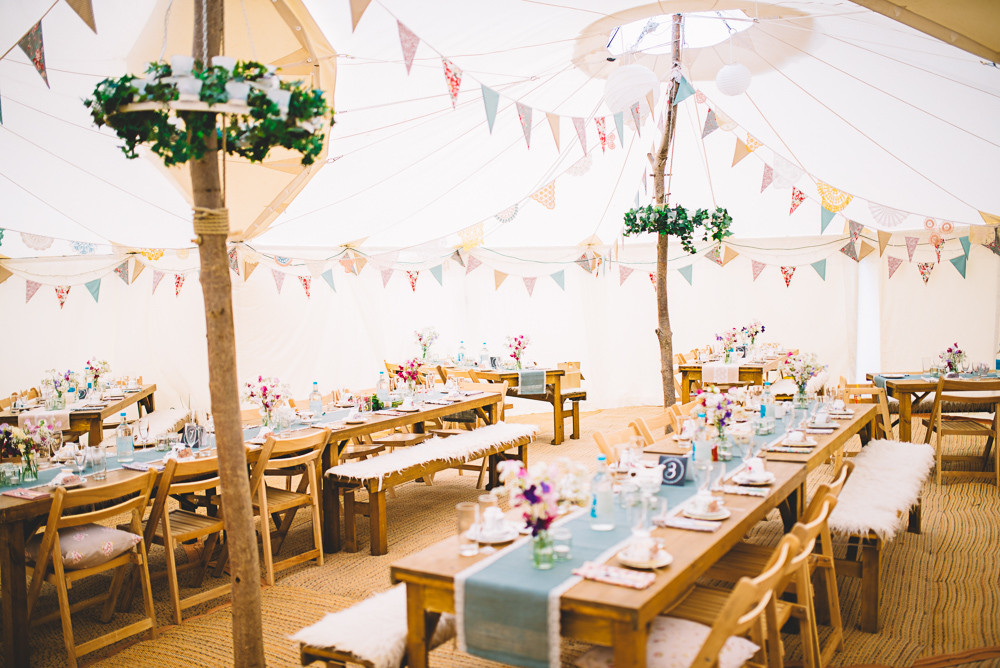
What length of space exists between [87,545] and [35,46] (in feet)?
9.67

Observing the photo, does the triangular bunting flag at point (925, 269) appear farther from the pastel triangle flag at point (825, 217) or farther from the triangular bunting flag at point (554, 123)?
the triangular bunting flag at point (554, 123)

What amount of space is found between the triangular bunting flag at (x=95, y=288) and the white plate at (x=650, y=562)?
8108 millimetres

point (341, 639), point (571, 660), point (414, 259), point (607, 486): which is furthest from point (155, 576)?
point (414, 259)

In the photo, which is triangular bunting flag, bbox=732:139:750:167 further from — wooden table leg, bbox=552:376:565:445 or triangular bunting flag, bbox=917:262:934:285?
wooden table leg, bbox=552:376:565:445

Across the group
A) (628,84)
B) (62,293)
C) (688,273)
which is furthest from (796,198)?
(62,293)

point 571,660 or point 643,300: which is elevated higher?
point 643,300

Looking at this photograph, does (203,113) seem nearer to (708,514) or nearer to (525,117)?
(708,514)

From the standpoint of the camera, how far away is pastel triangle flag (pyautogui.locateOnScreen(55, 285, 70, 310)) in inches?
323

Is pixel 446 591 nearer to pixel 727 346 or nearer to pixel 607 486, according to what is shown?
pixel 607 486

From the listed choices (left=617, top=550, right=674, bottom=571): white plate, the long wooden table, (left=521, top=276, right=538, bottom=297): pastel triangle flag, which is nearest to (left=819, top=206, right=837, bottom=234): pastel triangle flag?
(left=521, top=276, right=538, bottom=297): pastel triangle flag

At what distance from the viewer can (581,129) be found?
8.41 meters

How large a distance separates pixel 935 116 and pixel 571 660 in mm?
6195

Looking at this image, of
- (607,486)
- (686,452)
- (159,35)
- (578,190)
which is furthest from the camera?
(578,190)

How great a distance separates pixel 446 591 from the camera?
2.38m
